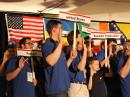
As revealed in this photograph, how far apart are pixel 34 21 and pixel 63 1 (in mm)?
699

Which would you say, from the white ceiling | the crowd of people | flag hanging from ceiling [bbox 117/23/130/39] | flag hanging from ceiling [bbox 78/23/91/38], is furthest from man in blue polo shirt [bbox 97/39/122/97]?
flag hanging from ceiling [bbox 117/23/130/39]

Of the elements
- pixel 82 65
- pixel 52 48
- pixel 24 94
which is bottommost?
pixel 24 94

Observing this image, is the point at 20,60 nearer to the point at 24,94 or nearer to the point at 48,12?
the point at 24,94

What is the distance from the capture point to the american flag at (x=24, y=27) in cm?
509

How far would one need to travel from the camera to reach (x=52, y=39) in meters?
3.28

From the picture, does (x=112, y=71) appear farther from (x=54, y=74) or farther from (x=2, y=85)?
(x=54, y=74)

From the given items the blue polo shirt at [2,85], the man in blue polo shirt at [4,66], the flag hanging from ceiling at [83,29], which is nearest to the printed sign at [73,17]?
the flag hanging from ceiling at [83,29]

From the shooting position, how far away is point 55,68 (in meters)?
3.22

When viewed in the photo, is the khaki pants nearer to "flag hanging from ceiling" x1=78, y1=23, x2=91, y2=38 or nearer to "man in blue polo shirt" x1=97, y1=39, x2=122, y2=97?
"flag hanging from ceiling" x1=78, y1=23, x2=91, y2=38

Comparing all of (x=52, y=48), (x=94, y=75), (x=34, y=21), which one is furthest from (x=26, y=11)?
(x=52, y=48)

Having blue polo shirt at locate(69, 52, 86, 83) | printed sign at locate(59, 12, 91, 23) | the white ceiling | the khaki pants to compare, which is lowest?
the khaki pants

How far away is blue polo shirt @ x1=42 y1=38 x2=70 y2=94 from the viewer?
3.20 m

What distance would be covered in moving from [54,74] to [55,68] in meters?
0.06

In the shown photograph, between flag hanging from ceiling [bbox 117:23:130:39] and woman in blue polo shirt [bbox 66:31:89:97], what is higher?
flag hanging from ceiling [bbox 117:23:130:39]
